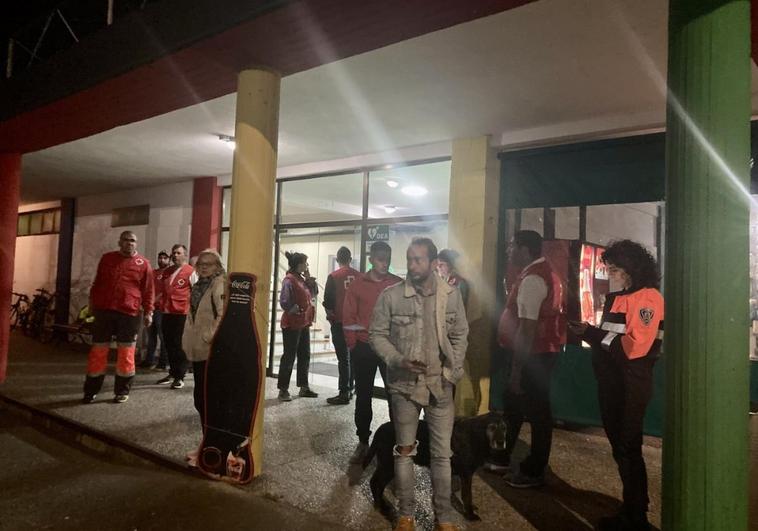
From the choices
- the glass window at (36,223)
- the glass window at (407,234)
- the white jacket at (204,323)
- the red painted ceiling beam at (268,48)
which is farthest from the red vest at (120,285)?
the glass window at (36,223)

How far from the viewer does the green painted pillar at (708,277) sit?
205 centimetres

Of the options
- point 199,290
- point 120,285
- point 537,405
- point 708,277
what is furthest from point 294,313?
point 708,277

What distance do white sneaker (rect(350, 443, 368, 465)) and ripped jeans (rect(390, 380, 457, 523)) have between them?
1.31m

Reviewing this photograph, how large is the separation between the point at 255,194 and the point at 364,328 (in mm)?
1489

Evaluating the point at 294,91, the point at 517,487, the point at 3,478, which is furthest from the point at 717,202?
the point at 3,478

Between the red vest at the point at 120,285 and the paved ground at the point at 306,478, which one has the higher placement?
the red vest at the point at 120,285

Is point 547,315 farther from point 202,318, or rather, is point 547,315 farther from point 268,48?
point 268,48

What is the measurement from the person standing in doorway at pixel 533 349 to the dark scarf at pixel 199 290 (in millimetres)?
2560

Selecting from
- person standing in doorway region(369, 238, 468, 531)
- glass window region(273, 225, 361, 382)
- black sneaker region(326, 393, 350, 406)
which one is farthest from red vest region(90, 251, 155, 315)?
person standing in doorway region(369, 238, 468, 531)

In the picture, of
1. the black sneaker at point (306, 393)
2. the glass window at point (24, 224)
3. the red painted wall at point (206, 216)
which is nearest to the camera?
the black sneaker at point (306, 393)

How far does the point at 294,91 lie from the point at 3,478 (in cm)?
425

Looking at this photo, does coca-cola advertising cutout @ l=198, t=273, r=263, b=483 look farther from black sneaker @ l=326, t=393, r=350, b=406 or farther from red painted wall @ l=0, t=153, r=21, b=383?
red painted wall @ l=0, t=153, r=21, b=383

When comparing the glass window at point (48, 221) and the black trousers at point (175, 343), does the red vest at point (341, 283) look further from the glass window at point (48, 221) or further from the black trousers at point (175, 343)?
the glass window at point (48, 221)

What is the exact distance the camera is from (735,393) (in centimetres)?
205
